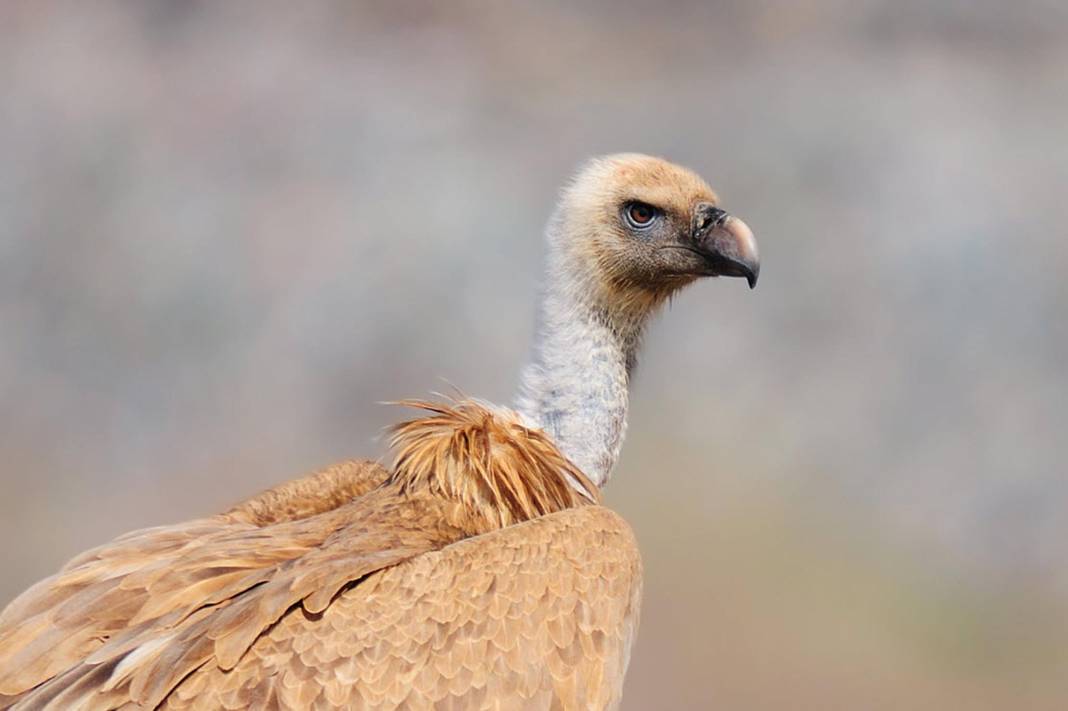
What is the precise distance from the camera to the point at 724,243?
3674 mm

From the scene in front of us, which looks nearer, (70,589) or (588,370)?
(70,589)

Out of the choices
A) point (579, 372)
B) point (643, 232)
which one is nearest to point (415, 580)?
point (579, 372)

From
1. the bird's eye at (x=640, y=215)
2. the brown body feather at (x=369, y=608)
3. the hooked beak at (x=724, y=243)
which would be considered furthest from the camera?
the bird's eye at (x=640, y=215)

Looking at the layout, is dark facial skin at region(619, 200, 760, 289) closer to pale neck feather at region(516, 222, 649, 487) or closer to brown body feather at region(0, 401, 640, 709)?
pale neck feather at region(516, 222, 649, 487)

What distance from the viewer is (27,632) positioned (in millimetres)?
2928

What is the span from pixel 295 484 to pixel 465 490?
57 centimetres

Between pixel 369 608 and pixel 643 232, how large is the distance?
4.49ft

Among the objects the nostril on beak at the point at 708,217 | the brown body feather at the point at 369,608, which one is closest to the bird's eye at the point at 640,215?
the nostril on beak at the point at 708,217

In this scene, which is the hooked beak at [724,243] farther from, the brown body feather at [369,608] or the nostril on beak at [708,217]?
the brown body feather at [369,608]

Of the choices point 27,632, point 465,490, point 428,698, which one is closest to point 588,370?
point 465,490

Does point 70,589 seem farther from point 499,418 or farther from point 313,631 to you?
point 499,418

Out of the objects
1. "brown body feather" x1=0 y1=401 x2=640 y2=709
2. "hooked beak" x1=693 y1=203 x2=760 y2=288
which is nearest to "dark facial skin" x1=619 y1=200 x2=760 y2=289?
"hooked beak" x1=693 y1=203 x2=760 y2=288

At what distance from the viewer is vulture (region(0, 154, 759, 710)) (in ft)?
8.76

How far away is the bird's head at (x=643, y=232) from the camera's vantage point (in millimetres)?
3699
